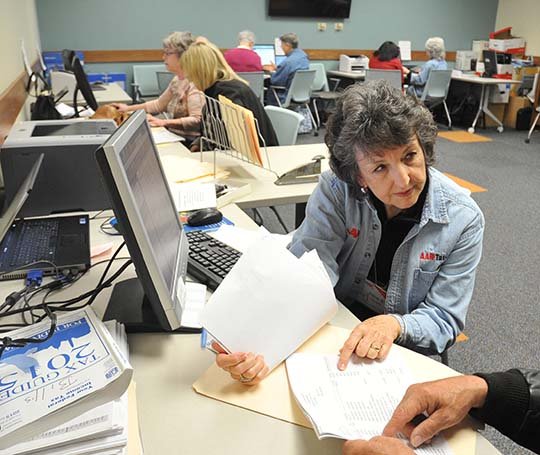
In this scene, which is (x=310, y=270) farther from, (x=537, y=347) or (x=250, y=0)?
(x=250, y=0)

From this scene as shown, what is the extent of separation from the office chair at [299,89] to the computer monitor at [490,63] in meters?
2.62

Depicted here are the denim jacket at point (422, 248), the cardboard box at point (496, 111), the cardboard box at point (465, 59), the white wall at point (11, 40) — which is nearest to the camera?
the denim jacket at point (422, 248)

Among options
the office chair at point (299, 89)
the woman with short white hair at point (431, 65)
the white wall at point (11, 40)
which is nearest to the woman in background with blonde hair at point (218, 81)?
the white wall at point (11, 40)

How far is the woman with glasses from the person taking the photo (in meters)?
3.13

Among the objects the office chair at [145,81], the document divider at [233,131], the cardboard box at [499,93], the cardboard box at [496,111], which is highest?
the document divider at [233,131]

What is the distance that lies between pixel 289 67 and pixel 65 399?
568 cm

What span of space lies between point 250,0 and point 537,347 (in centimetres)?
578

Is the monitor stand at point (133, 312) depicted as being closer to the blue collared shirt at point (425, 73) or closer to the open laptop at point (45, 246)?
the open laptop at point (45, 246)

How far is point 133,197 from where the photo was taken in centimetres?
82

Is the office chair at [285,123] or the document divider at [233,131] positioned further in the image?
the office chair at [285,123]

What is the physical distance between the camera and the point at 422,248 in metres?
1.25

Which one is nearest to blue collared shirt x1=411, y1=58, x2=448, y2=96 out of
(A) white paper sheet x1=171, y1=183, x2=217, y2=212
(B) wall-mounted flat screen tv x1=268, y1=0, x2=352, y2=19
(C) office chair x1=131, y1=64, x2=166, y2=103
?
(B) wall-mounted flat screen tv x1=268, y1=0, x2=352, y2=19

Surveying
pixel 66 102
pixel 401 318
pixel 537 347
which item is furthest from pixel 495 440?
pixel 66 102

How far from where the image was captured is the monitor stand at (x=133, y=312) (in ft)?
3.51
